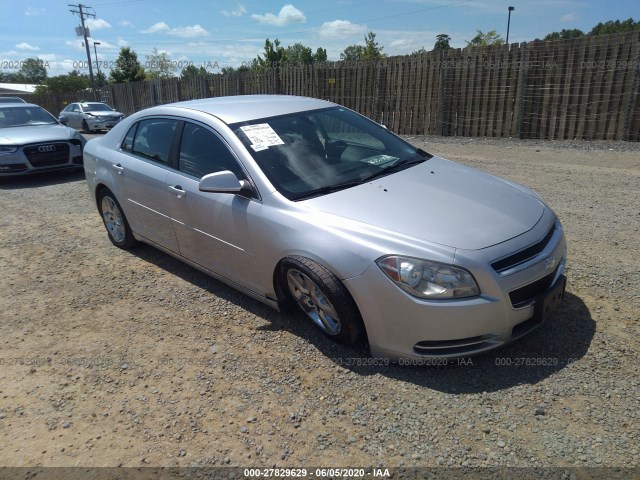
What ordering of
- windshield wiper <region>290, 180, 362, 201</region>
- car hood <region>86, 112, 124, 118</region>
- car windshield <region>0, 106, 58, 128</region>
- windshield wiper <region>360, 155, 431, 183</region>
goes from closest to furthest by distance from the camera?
1. windshield wiper <region>290, 180, 362, 201</region>
2. windshield wiper <region>360, 155, 431, 183</region>
3. car windshield <region>0, 106, 58, 128</region>
4. car hood <region>86, 112, 124, 118</region>

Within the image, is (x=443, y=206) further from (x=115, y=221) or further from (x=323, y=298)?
(x=115, y=221)

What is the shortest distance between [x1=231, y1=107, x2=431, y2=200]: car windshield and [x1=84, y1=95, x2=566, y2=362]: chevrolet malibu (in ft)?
0.05

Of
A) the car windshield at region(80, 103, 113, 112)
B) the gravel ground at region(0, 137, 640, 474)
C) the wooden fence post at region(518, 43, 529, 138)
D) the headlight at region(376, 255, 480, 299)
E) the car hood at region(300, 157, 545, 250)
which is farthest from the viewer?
the car windshield at region(80, 103, 113, 112)

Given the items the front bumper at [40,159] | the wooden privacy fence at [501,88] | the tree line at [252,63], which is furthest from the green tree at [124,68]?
the front bumper at [40,159]

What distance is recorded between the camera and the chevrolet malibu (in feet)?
8.79

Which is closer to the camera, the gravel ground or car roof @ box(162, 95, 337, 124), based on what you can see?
the gravel ground

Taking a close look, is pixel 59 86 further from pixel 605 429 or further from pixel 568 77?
pixel 605 429

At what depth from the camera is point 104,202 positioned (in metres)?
5.36

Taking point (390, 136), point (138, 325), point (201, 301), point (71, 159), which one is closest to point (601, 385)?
point (390, 136)

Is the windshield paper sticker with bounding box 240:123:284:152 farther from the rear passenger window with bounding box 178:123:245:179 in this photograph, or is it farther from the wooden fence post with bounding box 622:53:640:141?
the wooden fence post with bounding box 622:53:640:141

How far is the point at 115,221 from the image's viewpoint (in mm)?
5281

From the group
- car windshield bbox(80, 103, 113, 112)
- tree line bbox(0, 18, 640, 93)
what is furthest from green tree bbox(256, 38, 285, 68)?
car windshield bbox(80, 103, 113, 112)

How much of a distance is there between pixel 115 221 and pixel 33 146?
525 centimetres

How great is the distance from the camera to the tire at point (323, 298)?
2.89m
